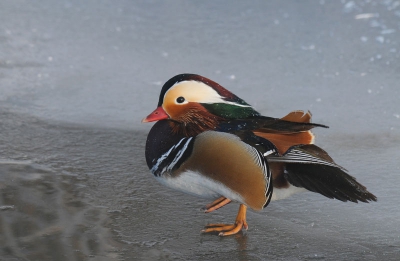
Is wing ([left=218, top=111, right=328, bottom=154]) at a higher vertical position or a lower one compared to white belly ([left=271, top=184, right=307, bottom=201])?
higher

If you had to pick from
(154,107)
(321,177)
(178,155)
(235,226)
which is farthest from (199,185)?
(154,107)

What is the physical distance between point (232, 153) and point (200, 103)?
0.31m

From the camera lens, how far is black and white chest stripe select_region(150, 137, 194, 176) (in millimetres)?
2721

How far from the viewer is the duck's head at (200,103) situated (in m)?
2.79

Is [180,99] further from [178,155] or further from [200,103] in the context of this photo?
[178,155]

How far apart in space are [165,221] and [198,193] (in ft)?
0.80

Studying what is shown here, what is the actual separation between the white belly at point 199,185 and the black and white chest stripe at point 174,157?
38 mm

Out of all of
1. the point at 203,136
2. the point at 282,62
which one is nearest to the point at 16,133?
the point at 203,136

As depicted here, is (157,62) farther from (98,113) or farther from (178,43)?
(98,113)

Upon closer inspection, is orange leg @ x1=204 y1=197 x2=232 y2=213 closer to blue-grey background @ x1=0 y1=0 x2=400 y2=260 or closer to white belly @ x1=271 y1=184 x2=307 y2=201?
blue-grey background @ x1=0 y1=0 x2=400 y2=260

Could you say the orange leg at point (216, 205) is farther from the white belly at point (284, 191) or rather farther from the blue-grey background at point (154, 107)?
the white belly at point (284, 191)

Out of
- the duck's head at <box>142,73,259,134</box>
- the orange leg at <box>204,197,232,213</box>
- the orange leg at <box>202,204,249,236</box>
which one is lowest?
the orange leg at <box>202,204,249,236</box>

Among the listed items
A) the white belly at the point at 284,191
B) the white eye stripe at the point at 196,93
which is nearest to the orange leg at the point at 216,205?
the white belly at the point at 284,191

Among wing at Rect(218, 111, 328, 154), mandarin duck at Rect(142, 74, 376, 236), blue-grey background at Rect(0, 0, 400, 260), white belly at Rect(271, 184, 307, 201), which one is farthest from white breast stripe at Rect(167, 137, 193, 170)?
white belly at Rect(271, 184, 307, 201)
